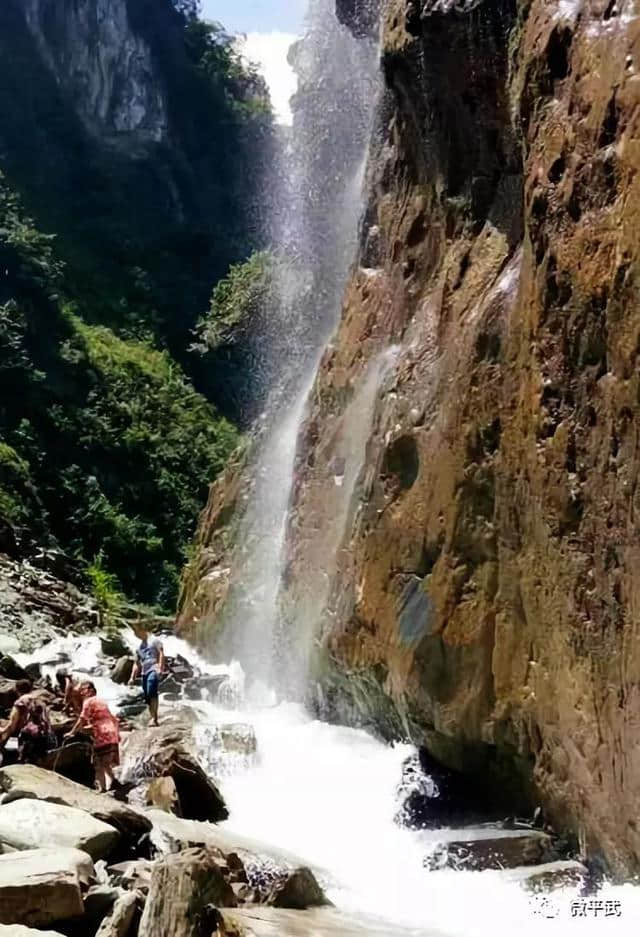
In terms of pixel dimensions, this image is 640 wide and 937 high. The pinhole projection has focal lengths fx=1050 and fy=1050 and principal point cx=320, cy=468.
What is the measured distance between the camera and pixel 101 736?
10.4 metres

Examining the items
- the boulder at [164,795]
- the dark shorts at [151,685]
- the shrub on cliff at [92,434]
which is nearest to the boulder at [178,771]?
the boulder at [164,795]

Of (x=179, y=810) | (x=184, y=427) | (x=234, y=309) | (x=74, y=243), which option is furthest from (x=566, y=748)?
(x=74, y=243)

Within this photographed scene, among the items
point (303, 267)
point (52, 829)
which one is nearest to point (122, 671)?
point (52, 829)

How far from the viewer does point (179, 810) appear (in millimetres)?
10070

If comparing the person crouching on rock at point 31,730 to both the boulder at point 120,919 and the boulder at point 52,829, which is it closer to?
the boulder at point 52,829

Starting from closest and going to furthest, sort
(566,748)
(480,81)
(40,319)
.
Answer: (566,748) < (480,81) < (40,319)

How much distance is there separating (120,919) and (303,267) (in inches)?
968

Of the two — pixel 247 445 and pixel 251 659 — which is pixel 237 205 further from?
pixel 251 659

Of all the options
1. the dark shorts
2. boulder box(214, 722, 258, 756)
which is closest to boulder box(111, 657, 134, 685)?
the dark shorts

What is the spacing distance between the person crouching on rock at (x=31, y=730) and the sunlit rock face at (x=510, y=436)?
3656 mm

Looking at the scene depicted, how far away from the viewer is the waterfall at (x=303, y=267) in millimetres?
20609

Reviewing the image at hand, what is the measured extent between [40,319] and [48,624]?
887 inches

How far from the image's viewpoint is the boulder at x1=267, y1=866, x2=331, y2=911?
7258 millimetres

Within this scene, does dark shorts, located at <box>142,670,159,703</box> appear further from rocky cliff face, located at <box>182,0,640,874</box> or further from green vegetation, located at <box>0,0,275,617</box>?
green vegetation, located at <box>0,0,275,617</box>
